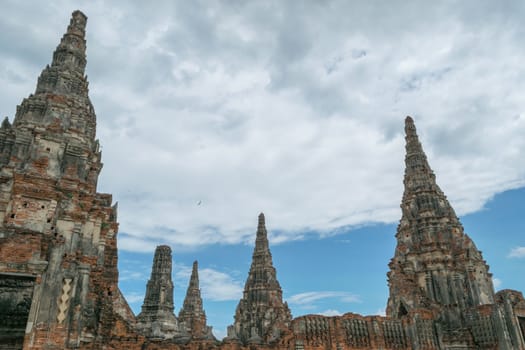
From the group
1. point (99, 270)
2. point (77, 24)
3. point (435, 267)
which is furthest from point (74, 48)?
point (435, 267)

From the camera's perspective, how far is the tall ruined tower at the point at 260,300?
1737 inches

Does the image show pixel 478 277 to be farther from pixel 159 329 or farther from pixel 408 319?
pixel 159 329

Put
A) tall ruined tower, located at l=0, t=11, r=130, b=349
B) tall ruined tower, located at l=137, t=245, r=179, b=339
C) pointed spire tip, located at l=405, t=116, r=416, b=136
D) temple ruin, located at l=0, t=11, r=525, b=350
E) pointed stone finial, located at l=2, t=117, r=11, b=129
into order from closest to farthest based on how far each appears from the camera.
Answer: tall ruined tower, located at l=0, t=11, r=130, b=349 → temple ruin, located at l=0, t=11, r=525, b=350 → pointed stone finial, located at l=2, t=117, r=11, b=129 → tall ruined tower, located at l=137, t=245, r=179, b=339 → pointed spire tip, located at l=405, t=116, r=416, b=136

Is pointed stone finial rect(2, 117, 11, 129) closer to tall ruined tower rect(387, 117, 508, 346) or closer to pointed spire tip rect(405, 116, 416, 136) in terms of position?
tall ruined tower rect(387, 117, 508, 346)

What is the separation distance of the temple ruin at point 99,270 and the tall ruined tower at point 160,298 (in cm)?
8

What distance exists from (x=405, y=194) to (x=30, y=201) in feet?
90.2

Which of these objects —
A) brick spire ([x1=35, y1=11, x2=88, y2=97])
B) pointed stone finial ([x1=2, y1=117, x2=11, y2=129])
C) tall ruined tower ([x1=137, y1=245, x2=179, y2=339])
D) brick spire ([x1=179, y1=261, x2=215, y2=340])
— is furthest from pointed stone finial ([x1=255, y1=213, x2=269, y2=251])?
pointed stone finial ([x1=2, y1=117, x2=11, y2=129])

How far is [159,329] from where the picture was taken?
25203mm

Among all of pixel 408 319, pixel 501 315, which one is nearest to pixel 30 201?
pixel 408 319

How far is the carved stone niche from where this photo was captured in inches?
492

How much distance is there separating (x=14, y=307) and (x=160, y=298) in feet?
53.0

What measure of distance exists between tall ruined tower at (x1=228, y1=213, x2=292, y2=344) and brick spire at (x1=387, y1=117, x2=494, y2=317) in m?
17.3

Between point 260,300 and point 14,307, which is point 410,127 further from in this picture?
point 14,307

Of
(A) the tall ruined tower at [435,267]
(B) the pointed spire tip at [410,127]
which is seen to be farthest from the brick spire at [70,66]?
(B) the pointed spire tip at [410,127]
